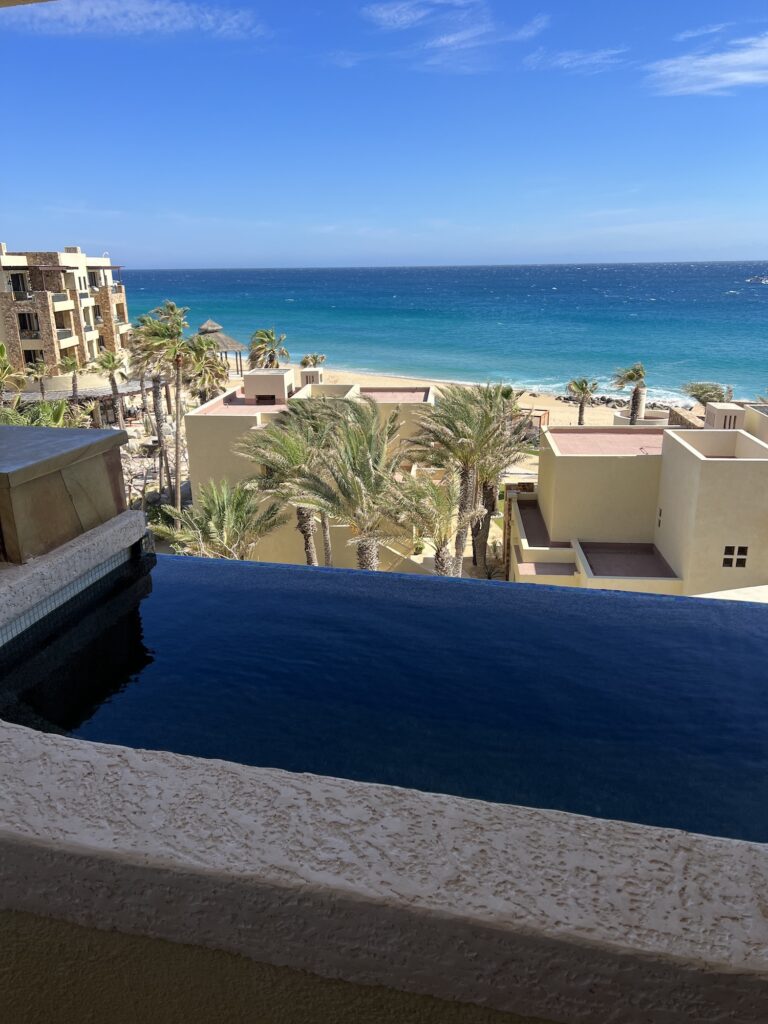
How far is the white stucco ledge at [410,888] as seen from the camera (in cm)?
113

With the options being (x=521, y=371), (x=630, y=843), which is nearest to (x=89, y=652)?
(x=630, y=843)

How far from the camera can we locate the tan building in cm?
1738

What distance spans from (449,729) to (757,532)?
16.6 m

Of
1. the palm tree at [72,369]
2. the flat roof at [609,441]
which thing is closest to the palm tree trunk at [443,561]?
the flat roof at [609,441]

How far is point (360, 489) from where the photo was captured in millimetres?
16922

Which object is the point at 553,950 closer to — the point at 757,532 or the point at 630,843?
the point at 630,843

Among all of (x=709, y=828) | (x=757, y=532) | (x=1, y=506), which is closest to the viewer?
(x=709, y=828)

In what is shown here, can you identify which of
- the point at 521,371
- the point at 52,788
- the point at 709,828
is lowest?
the point at 521,371

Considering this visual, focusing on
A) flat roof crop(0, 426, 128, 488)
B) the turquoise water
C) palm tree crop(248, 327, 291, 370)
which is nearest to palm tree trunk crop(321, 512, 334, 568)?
flat roof crop(0, 426, 128, 488)

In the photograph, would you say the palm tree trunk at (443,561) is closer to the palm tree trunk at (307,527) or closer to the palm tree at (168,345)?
the palm tree trunk at (307,527)

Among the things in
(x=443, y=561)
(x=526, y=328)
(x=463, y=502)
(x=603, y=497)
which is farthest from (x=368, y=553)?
(x=526, y=328)

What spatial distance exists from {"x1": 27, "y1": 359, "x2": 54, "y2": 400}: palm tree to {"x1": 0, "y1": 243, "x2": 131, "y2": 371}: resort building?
0.71m

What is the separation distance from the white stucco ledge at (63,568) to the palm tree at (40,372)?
138 ft

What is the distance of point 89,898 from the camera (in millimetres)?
1343
